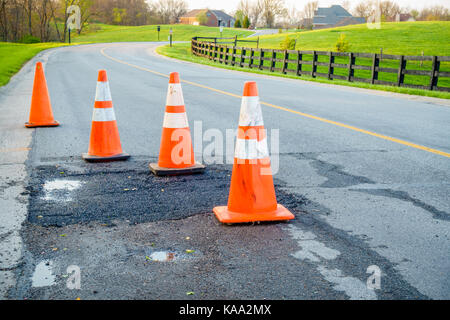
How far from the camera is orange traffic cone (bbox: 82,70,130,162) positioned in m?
5.78

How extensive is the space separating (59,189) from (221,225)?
1.77 m

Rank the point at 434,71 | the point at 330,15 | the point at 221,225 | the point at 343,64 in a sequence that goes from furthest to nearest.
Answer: the point at 330,15
the point at 343,64
the point at 434,71
the point at 221,225

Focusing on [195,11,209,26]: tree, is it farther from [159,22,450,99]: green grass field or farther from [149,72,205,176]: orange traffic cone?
[149,72,205,176]: orange traffic cone

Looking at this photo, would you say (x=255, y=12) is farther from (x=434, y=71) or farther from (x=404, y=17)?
(x=434, y=71)

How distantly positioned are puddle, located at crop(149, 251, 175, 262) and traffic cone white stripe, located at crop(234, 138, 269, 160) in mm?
1143

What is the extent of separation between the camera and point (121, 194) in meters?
4.47

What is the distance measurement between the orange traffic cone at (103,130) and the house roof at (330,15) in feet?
413

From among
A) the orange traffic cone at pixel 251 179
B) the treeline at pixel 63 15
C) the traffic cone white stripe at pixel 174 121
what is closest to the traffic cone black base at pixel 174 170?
the traffic cone white stripe at pixel 174 121

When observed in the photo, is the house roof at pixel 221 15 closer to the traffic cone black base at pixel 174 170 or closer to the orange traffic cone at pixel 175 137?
the orange traffic cone at pixel 175 137

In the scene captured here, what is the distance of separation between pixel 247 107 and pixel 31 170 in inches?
105

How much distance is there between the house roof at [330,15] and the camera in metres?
125

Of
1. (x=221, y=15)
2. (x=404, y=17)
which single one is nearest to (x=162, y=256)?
(x=404, y=17)

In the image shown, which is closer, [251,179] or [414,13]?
[251,179]
